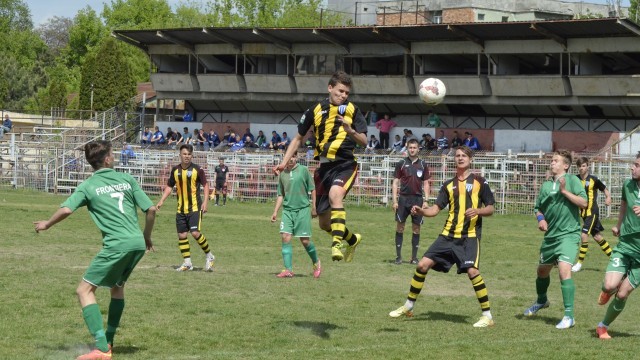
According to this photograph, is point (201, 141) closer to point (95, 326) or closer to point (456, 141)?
point (456, 141)

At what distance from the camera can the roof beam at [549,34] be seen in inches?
1661

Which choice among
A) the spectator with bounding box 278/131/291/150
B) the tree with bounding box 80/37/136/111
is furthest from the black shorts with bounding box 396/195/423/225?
the tree with bounding box 80/37/136/111

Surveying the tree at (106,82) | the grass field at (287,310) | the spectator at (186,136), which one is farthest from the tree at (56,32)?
the grass field at (287,310)

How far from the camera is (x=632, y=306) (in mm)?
14391

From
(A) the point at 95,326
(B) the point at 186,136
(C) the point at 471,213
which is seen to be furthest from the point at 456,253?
→ (B) the point at 186,136

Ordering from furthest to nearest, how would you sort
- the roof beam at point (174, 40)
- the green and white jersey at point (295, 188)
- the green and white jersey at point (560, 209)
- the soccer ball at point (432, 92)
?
the roof beam at point (174, 40) → the soccer ball at point (432, 92) → the green and white jersey at point (295, 188) → the green and white jersey at point (560, 209)

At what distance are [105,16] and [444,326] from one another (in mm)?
92542

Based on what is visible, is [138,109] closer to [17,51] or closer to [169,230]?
[169,230]

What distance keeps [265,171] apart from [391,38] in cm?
1105

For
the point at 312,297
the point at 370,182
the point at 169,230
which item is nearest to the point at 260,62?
the point at 370,182

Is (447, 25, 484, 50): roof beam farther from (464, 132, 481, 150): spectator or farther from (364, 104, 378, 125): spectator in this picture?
(364, 104, 378, 125): spectator

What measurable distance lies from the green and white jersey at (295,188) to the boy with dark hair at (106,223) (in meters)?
7.52

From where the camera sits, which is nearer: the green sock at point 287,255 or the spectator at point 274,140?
the green sock at point 287,255

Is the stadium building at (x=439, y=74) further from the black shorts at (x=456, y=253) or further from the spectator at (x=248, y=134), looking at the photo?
the black shorts at (x=456, y=253)
